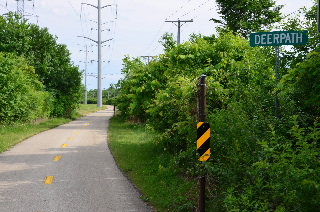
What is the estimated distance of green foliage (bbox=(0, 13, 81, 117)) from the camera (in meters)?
32.2

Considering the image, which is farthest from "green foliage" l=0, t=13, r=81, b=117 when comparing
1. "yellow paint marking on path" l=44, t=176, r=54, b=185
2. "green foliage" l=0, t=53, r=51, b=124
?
"yellow paint marking on path" l=44, t=176, r=54, b=185

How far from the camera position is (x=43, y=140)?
19438mm

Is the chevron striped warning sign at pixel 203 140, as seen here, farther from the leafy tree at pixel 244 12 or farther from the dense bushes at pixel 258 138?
the leafy tree at pixel 244 12

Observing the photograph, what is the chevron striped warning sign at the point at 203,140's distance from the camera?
6891mm

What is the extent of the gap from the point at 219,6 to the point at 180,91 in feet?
99.1

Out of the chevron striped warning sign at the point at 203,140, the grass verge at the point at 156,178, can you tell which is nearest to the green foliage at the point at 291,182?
the chevron striped warning sign at the point at 203,140

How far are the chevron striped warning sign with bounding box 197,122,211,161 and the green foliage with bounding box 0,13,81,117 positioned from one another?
27.8 metres

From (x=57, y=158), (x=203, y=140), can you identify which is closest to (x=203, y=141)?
(x=203, y=140)

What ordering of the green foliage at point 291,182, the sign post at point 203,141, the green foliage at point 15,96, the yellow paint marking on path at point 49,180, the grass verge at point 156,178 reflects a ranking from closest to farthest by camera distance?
the green foliage at point 291,182
the sign post at point 203,141
the grass verge at point 156,178
the yellow paint marking on path at point 49,180
the green foliage at point 15,96

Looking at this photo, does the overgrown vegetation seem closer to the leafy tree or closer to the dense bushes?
the dense bushes

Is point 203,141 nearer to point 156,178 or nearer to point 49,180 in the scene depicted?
point 156,178

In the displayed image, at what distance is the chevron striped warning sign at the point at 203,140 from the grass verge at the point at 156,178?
927 mm

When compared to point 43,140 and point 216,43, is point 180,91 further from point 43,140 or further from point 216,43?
point 43,140

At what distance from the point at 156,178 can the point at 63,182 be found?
7.55 feet
